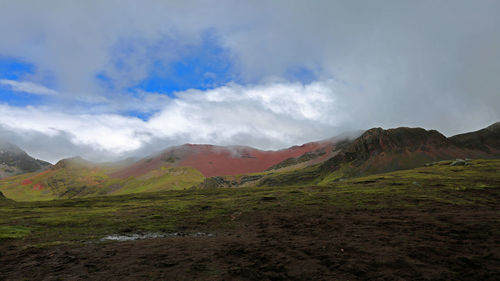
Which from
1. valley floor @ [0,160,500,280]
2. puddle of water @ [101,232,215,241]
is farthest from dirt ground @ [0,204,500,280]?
puddle of water @ [101,232,215,241]

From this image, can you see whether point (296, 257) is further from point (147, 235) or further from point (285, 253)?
point (147, 235)

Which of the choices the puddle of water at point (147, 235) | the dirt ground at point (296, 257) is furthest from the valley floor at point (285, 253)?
the puddle of water at point (147, 235)

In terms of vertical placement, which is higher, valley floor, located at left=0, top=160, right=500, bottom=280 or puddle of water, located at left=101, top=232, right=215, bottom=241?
valley floor, located at left=0, top=160, right=500, bottom=280

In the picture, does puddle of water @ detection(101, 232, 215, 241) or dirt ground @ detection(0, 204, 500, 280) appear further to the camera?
puddle of water @ detection(101, 232, 215, 241)

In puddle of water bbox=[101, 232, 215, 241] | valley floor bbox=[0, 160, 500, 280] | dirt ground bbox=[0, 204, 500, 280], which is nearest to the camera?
dirt ground bbox=[0, 204, 500, 280]

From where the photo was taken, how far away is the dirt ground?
2116 cm

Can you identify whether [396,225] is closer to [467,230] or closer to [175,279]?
[467,230]

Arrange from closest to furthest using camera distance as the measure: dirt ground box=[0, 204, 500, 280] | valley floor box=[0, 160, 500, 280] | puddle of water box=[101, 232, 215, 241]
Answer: dirt ground box=[0, 204, 500, 280] → valley floor box=[0, 160, 500, 280] → puddle of water box=[101, 232, 215, 241]

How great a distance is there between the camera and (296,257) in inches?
1014

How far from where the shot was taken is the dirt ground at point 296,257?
2116cm

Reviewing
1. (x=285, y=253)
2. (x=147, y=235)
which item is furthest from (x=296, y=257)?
(x=147, y=235)

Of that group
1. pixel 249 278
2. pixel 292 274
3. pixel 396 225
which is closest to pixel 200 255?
pixel 249 278

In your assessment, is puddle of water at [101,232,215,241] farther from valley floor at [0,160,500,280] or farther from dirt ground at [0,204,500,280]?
dirt ground at [0,204,500,280]

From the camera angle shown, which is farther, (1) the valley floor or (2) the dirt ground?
(1) the valley floor
